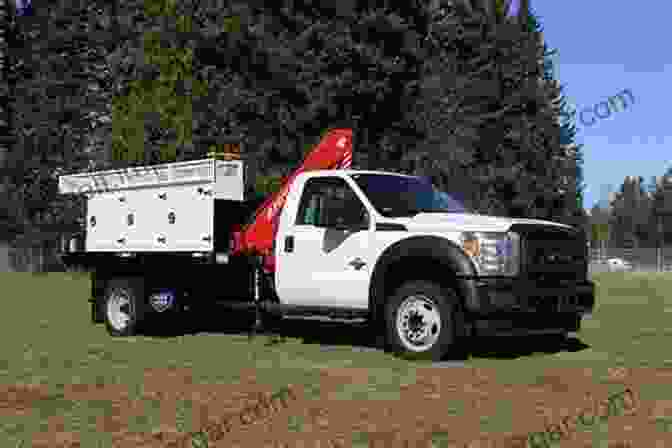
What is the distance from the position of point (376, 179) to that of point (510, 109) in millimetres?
47347

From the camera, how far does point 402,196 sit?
11555 millimetres

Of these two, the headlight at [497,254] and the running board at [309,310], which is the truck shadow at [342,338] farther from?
the headlight at [497,254]

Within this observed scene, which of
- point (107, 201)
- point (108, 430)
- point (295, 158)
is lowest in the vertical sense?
point (108, 430)

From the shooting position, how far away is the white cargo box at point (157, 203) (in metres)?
12.5

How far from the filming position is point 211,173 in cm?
1238

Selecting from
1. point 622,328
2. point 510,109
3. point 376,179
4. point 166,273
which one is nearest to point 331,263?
point 376,179

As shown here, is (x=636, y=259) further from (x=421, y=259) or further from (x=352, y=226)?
(x=421, y=259)

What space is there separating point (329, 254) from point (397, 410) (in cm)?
410

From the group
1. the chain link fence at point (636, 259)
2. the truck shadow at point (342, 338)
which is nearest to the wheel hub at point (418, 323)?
the truck shadow at point (342, 338)

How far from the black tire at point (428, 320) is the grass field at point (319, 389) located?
0.23 metres

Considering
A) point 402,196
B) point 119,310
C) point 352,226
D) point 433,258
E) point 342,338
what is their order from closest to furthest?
1. point 433,258
2. point 352,226
3. point 402,196
4. point 342,338
5. point 119,310

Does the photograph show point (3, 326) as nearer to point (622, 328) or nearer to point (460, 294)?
point (460, 294)

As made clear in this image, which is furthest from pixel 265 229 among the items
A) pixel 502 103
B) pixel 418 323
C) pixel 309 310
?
pixel 502 103

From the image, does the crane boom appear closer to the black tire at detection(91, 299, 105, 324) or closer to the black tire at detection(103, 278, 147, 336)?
the black tire at detection(103, 278, 147, 336)
